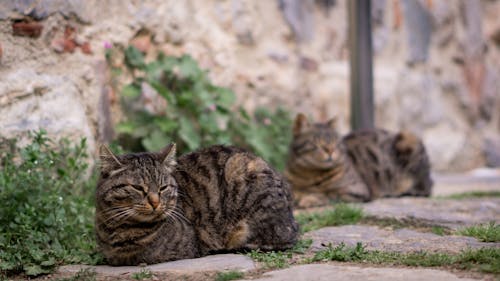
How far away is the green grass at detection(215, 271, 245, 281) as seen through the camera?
3.33 m

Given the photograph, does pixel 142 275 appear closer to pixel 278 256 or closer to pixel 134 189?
pixel 134 189

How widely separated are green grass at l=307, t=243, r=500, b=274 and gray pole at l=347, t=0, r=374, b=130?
170 inches

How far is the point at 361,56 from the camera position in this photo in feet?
Result: 26.2

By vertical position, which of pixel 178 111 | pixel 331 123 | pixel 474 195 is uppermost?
pixel 178 111

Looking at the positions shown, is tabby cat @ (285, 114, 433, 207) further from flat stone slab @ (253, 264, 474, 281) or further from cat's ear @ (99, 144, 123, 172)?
flat stone slab @ (253, 264, 474, 281)

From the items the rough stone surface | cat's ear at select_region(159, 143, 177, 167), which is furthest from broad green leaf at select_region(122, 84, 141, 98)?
cat's ear at select_region(159, 143, 177, 167)

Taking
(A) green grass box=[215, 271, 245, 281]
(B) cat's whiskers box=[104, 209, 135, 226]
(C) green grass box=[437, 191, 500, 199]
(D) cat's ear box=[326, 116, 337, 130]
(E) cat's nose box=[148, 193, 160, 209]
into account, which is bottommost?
(C) green grass box=[437, 191, 500, 199]

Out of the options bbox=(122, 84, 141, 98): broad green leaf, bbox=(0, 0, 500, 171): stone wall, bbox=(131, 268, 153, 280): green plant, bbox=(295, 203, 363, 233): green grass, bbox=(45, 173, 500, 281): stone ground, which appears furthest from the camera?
bbox=(122, 84, 141, 98): broad green leaf

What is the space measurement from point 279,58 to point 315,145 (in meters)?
1.68

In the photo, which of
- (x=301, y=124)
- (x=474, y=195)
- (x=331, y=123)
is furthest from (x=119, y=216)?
(x=474, y=195)

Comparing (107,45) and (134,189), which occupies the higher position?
(107,45)

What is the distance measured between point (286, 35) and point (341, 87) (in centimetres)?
116

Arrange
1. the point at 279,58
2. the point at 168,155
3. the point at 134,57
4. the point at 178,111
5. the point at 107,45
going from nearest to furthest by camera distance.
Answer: the point at 168,155, the point at 107,45, the point at 134,57, the point at 178,111, the point at 279,58

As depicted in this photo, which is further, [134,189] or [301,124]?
[301,124]
